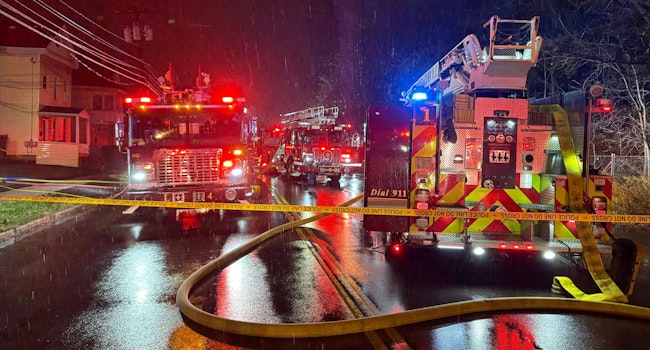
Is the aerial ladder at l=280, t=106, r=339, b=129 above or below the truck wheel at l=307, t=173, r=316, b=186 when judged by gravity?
above

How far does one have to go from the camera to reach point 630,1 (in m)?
14.7

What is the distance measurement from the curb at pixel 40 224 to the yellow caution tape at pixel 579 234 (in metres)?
9.10

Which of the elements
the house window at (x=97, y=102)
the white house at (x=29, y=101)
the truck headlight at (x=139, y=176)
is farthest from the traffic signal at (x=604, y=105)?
the house window at (x=97, y=102)

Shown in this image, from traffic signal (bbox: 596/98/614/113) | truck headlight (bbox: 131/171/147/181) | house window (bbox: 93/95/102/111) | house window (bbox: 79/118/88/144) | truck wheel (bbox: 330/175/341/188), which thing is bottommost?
truck wheel (bbox: 330/175/341/188)

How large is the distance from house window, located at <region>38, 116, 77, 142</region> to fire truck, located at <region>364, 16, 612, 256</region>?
A: 2973cm

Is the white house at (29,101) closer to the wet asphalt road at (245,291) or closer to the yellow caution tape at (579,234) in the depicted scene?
the wet asphalt road at (245,291)

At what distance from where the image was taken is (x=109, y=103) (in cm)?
4431

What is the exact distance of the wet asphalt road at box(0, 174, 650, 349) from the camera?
4910 mm

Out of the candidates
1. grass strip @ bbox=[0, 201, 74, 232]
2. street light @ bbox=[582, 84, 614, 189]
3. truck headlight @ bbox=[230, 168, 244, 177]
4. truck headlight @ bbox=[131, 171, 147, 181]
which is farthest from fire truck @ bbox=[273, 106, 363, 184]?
street light @ bbox=[582, 84, 614, 189]

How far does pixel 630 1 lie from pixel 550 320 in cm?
1259

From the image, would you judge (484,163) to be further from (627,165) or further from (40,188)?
(40,188)

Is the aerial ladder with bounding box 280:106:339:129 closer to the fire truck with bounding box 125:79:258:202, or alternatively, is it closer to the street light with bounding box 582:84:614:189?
the fire truck with bounding box 125:79:258:202

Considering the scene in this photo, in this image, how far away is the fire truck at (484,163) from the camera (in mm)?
7117

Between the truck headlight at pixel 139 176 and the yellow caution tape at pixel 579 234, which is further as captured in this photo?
the truck headlight at pixel 139 176
